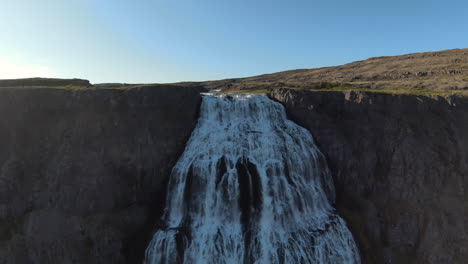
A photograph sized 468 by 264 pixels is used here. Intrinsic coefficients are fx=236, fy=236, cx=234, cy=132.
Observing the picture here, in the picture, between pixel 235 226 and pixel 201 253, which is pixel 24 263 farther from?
pixel 235 226

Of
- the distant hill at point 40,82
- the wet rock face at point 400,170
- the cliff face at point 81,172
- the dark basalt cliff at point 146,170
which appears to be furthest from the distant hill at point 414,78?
the distant hill at point 40,82

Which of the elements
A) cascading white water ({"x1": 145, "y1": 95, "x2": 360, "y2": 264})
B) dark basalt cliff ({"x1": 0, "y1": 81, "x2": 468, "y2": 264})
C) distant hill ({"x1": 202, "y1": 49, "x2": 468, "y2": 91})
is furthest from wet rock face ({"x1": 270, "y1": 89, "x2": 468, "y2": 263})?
distant hill ({"x1": 202, "y1": 49, "x2": 468, "y2": 91})

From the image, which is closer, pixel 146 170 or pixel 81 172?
pixel 81 172

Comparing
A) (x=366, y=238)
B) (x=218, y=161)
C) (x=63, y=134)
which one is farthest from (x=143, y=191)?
(x=366, y=238)

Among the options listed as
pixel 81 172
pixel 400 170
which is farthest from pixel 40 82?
pixel 400 170

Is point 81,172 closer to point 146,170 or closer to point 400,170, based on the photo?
point 146,170

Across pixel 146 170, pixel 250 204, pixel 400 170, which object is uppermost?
pixel 146 170

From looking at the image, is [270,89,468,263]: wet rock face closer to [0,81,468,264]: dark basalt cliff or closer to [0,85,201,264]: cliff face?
[0,81,468,264]: dark basalt cliff

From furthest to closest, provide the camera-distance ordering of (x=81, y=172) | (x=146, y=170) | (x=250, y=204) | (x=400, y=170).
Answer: (x=400, y=170)
(x=146, y=170)
(x=81, y=172)
(x=250, y=204)

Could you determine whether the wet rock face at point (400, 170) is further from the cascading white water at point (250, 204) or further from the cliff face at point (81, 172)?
the cliff face at point (81, 172)
